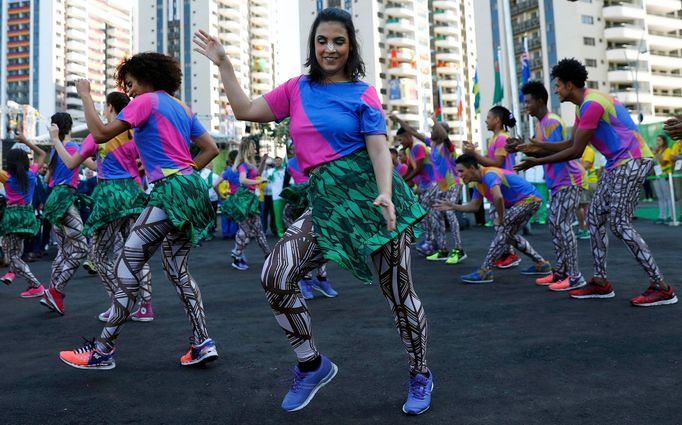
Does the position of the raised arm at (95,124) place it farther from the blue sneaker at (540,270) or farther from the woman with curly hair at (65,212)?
the blue sneaker at (540,270)

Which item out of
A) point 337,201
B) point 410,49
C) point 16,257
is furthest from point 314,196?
point 410,49

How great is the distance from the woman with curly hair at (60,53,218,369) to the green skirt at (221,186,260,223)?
5.74 metres

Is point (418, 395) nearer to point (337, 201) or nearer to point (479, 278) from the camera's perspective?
point (337, 201)

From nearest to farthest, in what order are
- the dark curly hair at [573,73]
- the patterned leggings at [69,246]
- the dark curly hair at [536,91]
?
the dark curly hair at [573,73], the patterned leggings at [69,246], the dark curly hair at [536,91]

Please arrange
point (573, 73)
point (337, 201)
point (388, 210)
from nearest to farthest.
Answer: point (388, 210) < point (337, 201) < point (573, 73)

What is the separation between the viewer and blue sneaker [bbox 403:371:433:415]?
2816 mm

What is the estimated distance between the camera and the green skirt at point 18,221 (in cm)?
733

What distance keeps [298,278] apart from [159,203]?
1242 mm

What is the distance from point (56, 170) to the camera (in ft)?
20.8

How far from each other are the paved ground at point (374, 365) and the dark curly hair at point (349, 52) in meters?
1.58

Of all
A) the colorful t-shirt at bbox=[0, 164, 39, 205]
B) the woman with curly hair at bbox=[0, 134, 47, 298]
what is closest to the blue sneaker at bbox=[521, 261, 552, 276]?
the woman with curly hair at bbox=[0, 134, 47, 298]

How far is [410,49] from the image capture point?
→ 97.9 meters

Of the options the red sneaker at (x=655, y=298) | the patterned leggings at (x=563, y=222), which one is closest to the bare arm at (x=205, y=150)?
the red sneaker at (x=655, y=298)

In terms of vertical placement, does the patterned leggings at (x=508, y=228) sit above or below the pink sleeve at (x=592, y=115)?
below
